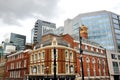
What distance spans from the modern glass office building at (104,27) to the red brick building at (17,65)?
4541 centimetres

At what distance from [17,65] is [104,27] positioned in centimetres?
5204

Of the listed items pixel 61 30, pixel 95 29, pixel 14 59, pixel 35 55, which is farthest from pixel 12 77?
pixel 61 30

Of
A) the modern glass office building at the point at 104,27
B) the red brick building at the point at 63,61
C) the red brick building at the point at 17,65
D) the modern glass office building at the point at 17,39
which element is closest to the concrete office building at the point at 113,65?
the red brick building at the point at 63,61

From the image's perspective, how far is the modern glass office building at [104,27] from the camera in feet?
256

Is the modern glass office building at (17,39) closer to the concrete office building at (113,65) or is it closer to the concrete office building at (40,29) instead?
the concrete office building at (40,29)

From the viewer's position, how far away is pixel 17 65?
52.2 meters

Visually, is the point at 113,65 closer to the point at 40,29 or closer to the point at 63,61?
the point at 63,61

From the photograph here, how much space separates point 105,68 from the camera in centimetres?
5141

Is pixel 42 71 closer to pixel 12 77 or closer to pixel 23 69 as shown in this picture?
pixel 23 69

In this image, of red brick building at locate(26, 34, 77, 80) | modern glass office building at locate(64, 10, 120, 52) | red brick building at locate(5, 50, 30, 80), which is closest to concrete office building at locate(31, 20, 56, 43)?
modern glass office building at locate(64, 10, 120, 52)

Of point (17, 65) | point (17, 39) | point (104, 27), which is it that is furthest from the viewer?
point (17, 39)

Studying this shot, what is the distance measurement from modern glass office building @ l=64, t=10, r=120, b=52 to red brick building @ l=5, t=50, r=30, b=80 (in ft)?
149

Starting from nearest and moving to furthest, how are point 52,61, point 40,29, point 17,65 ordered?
point 52,61 → point 17,65 → point 40,29

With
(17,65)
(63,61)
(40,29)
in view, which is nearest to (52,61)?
(63,61)
